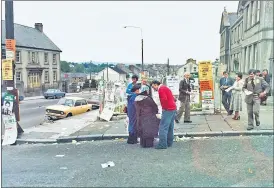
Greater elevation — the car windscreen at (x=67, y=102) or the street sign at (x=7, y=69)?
the street sign at (x=7, y=69)

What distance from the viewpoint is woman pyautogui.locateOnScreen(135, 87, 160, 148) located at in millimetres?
6348

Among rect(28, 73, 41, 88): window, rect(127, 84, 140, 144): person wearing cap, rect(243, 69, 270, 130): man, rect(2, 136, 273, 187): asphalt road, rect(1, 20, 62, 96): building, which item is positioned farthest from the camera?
rect(28, 73, 41, 88): window

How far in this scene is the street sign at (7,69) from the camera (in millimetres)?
7548

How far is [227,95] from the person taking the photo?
995 centimetres

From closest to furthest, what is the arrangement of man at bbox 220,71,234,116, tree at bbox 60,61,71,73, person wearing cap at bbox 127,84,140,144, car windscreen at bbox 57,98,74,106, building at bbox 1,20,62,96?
person wearing cap at bbox 127,84,140,144 < man at bbox 220,71,234,116 < car windscreen at bbox 57,98,74,106 < building at bbox 1,20,62,96 < tree at bbox 60,61,71,73

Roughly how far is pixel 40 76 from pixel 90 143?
14076 mm

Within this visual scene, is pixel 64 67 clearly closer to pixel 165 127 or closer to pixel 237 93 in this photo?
pixel 237 93

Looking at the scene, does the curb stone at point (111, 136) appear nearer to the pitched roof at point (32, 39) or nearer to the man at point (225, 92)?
the man at point (225, 92)

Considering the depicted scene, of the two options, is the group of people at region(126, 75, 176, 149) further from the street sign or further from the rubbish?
the street sign

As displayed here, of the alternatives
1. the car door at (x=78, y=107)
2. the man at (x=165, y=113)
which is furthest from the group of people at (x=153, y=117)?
the car door at (x=78, y=107)

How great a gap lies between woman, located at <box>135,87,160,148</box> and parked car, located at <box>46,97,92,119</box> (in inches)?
334

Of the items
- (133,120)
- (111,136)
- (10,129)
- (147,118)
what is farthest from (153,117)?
(10,129)

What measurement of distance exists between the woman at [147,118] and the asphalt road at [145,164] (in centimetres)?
31

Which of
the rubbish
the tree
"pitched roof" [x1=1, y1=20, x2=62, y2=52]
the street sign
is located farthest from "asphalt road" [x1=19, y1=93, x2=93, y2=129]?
the rubbish
